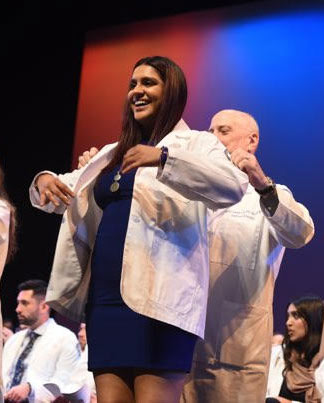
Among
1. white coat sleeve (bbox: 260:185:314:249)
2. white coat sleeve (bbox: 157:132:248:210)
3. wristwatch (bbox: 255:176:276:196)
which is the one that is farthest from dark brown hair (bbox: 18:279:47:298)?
white coat sleeve (bbox: 157:132:248:210)

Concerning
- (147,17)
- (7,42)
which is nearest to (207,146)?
(147,17)

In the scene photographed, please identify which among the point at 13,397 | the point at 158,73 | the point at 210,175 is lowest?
the point at 13,397

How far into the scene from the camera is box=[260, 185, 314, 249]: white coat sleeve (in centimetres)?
247

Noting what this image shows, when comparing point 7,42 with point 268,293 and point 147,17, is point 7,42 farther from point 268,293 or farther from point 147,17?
point 268,293

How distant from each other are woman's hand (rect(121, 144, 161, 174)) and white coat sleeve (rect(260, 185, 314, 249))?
59cm

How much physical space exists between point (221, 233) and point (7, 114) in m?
5.37

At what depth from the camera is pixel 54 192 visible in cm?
222

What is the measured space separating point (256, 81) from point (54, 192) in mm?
4302

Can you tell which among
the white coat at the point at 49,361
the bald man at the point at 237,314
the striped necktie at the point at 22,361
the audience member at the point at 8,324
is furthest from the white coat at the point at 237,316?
the audience member at the point at 8,324

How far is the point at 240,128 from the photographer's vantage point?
9.91 ft

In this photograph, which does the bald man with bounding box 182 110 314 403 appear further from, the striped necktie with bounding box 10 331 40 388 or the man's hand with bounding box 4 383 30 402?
the striped necktie with bounding box 10 331 40 388

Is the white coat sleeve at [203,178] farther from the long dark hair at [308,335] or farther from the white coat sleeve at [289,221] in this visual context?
the long dark hair at [308,335]

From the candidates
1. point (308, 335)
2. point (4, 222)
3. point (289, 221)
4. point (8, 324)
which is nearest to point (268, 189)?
point (289, 221)

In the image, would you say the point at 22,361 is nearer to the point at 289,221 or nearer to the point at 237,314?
the point at 237,314
